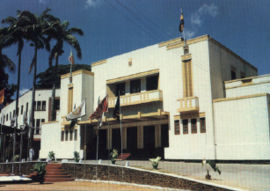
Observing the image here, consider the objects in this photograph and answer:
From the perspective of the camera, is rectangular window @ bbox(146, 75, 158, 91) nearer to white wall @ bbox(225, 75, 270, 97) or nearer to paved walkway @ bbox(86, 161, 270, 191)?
white wall @ bbox(225, 75, 270, 97)

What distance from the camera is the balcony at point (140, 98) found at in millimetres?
23236

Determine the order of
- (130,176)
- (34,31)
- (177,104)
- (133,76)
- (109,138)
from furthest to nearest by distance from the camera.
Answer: (34,31) → (109,138) → (133,76) → (177,104) → (130,176)

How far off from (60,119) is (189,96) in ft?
47.2

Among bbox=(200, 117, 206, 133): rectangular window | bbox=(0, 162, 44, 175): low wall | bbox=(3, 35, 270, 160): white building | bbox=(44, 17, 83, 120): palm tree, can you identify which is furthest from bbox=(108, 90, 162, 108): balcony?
bbox=(44, 17, 83, 120): palm tree

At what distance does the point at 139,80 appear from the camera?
1018 inches

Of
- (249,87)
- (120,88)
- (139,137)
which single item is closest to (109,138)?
(139,137)

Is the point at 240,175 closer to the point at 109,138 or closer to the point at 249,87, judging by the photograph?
the point at 249,87

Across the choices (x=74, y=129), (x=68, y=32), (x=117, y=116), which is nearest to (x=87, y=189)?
(x=117, y=116)

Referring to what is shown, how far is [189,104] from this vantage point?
21.2m

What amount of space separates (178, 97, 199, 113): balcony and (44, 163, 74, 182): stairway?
8.67 m

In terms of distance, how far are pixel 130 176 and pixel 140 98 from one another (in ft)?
28.8

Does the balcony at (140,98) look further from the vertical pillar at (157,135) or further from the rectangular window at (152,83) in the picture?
the vertical pillar at (157,135)

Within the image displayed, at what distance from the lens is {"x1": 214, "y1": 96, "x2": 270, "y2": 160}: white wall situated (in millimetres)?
18266

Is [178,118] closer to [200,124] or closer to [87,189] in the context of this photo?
[200,124]
